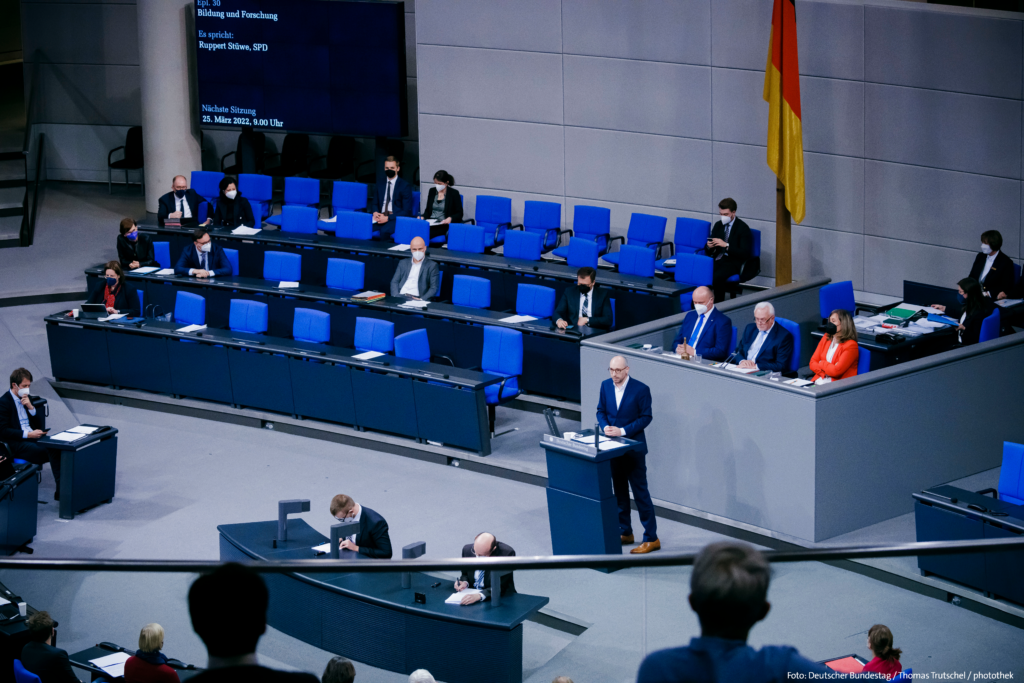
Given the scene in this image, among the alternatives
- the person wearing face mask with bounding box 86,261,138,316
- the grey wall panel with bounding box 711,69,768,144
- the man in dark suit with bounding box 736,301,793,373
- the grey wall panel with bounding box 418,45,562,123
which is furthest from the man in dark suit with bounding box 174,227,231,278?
the man in dark suit with bounding box 736,301,793,373

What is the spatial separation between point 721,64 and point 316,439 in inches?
230

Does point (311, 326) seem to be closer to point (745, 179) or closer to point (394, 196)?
point (394, 196)

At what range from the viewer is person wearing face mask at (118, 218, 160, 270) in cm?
1290

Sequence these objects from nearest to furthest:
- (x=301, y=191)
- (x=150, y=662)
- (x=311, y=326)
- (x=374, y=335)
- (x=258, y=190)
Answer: (x=150, y=662)
(x=374, y=335)
(x=311, y=326)
(x=301, y=191)
(x=258, y=190)

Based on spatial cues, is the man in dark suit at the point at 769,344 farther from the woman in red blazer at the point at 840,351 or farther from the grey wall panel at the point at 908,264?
the grey wall panel at the point at 908,264

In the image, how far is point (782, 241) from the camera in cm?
1134

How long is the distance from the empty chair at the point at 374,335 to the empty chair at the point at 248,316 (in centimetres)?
114

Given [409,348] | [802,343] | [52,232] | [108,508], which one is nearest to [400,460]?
[409,348]

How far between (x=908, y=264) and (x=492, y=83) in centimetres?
534

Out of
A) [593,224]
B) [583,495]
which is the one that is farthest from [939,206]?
[583,495]

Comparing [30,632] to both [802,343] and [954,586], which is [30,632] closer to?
[954,586]

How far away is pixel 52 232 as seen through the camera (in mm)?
16906

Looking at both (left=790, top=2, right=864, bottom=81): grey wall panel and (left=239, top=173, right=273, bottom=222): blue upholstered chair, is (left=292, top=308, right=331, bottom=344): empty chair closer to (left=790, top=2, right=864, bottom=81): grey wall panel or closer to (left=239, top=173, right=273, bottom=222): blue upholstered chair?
(left=239, top=173, right=273, bottom=222): blue upholstered chair

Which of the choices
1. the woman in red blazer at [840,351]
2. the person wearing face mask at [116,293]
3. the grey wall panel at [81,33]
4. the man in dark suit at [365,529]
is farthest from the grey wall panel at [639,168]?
the grey wall panel at [81,33]
